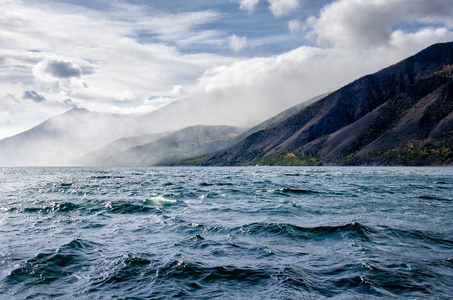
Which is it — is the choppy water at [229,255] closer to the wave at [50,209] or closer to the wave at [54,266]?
the wave at [54,266]

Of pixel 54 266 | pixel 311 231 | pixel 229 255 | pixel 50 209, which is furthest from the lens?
pixel 50 209

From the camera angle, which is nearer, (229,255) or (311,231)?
(229,255)

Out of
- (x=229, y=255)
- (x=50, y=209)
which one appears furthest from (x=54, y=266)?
(x=50, y=209)

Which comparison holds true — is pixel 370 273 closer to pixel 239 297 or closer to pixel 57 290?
pixel 239 297

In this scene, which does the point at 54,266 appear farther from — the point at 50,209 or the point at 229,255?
the point at 50,209

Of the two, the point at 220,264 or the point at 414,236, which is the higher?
the point at 220,264

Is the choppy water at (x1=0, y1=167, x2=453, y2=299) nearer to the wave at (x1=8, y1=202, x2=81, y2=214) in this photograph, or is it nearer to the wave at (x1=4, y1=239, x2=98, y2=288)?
the wave at (x1=4, y1=239, x2=98, y2=288)

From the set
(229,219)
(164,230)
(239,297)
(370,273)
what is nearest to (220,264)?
(239,297)

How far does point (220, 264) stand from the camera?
15.7 meters

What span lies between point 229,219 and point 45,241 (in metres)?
13.8

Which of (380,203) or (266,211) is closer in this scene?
(266,211)

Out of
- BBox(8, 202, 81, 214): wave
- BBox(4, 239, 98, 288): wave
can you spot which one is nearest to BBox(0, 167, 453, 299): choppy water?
BBox(4, 239, 98, 288): wave

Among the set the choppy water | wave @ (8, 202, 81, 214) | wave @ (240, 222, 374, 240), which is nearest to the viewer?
the choppy water

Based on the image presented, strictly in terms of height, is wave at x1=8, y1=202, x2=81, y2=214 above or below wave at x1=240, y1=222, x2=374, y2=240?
above
